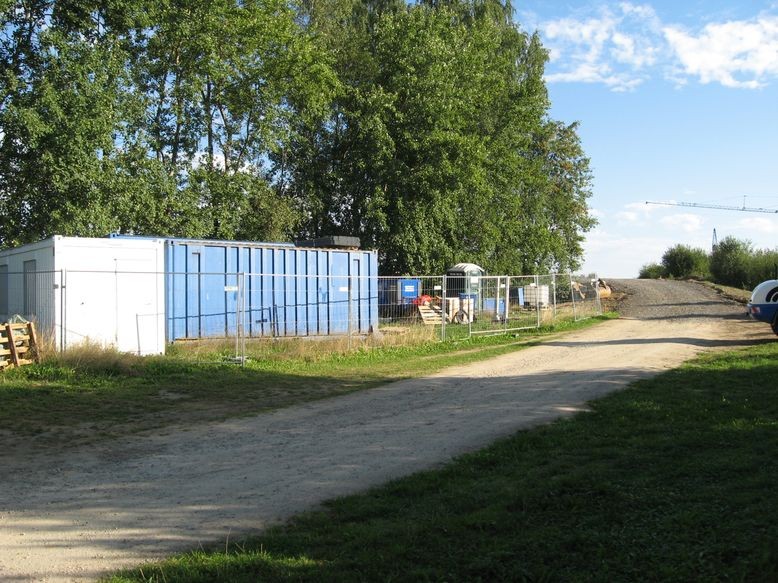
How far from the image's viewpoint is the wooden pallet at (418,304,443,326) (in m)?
24.9

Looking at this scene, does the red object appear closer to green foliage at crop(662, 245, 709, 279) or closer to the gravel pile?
the gravel pile

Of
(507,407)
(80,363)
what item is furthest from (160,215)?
(507,407)

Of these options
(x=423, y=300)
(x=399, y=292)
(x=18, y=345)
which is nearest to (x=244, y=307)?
(x=18, y=345)

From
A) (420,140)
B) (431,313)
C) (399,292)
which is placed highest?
(420,140)

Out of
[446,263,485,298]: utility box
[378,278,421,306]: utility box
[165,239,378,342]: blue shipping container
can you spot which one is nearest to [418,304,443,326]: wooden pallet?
[378,278,421,306]: utility box

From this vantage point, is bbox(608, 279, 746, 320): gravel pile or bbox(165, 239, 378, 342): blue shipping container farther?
bbox(608, 279, 746, 320): gravel pile

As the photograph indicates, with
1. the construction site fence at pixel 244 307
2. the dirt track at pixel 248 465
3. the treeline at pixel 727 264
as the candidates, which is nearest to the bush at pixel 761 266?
the treeline at pixel 727 264

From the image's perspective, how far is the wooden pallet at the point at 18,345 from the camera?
1345 cm

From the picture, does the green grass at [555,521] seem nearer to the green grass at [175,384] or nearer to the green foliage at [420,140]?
the green grass at [175,384]

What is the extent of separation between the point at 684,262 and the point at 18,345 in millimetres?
56316

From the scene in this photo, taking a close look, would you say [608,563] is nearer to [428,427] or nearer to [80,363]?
[428,427]

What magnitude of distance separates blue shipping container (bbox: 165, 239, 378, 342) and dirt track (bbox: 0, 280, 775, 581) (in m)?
6.87

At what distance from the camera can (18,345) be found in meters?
13.8

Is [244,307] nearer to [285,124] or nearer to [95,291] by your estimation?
[95,291]
